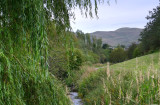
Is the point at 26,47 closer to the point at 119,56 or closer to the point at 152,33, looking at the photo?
the point at 152,33

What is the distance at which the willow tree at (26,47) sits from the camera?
4.52 feet

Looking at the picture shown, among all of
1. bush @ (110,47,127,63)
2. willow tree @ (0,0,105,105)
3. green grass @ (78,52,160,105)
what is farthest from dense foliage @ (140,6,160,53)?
willow tree @ (0,0,105,105)

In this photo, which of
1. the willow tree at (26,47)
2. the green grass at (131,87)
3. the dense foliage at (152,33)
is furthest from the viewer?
the dense foliage at (152,33)

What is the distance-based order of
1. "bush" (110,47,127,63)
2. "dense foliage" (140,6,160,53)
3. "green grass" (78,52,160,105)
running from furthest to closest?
"bush" (110,47,127,63)
"dense foliage" (140,6,160,53)
"green grass" (78,52,160,105)

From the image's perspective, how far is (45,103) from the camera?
1793 mm

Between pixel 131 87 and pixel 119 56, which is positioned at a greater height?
pixel 131 87

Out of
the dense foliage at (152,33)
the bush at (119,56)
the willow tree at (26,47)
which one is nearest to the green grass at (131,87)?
the willow tree at (26,47)

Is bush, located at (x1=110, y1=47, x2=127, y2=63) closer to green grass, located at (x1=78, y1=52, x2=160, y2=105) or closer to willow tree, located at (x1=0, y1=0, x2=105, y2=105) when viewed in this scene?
green grass, located at (x1=78, y1=52, x2=160, y2=105)

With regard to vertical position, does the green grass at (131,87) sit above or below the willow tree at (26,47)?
below

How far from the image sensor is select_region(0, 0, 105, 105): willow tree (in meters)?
1.38

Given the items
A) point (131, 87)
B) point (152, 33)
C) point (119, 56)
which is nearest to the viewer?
point (131, 87)

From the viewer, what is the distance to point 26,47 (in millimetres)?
1594

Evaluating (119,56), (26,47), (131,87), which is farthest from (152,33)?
(26,47)

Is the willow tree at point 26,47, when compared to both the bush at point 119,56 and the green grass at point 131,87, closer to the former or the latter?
the green grass at point 131,87
